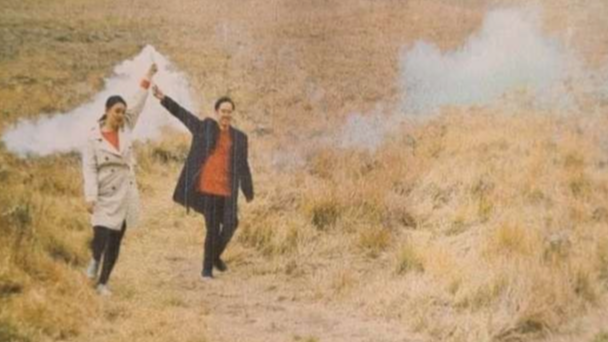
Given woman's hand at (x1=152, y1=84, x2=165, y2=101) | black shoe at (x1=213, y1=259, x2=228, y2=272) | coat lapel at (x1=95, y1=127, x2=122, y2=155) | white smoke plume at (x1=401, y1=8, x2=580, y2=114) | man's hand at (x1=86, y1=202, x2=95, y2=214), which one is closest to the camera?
man's hand at (x1=86, y1=202, x2=95, y2=214)

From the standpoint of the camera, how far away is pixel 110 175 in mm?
7660

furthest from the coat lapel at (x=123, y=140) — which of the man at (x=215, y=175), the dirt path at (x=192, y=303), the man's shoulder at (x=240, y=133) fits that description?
the man's shoulder at (x=240, y=133)

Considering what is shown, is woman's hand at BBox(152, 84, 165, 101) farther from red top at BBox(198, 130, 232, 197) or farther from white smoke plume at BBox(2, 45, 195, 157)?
red top at BBox(198, 130, 232, 197)

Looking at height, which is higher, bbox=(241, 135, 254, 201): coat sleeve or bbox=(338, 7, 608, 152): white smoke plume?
bbox=(338, 7, 608, 152): white smoke plume

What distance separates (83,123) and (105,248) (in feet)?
3.16

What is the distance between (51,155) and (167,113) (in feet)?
2.99

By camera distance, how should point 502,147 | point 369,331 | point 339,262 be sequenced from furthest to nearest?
point 502,147 < point 339,262 < point 369,331

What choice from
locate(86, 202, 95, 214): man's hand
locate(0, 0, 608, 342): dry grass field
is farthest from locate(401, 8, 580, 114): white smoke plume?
locate(86, 202, 95, 214): man's hand

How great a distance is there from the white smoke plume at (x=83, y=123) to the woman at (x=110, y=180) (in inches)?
5.4

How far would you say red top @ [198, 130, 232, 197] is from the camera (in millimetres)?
8141

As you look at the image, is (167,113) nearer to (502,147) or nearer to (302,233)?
(302,233)

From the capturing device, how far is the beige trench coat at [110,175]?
25.0 feet

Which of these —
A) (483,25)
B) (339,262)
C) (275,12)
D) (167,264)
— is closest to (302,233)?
(339,262)

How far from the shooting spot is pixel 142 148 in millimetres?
8148
